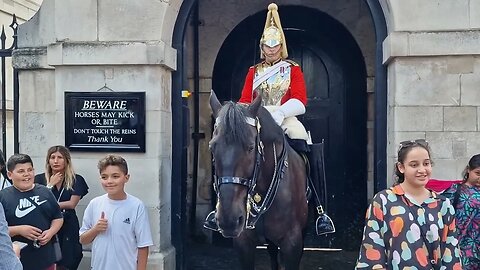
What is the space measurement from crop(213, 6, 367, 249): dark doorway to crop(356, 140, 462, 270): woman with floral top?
538 centimetres

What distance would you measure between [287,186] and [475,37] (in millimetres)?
A: 2445

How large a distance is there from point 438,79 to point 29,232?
394 cm

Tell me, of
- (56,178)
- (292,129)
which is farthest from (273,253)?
(56,178)

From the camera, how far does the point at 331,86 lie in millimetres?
8953

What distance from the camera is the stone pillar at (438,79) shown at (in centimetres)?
562

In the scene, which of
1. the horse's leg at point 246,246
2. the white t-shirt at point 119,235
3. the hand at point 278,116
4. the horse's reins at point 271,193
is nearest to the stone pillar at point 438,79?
the hand at point 278,116

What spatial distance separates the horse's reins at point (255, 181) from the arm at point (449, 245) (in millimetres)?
1355

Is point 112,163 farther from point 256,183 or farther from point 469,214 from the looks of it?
point 469,214

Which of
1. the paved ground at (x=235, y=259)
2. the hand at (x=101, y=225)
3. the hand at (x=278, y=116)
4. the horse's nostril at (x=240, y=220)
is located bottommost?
the paved ground at (x=235, y=259)

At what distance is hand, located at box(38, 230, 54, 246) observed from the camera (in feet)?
14.5

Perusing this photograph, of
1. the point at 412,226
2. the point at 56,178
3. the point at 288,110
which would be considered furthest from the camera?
the point at 56,178

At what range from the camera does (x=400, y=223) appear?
3.36 m

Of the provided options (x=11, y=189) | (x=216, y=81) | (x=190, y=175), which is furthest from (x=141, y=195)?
(x=216, y=81)

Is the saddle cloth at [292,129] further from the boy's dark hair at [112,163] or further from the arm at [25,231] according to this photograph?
the arm at [25,231]
